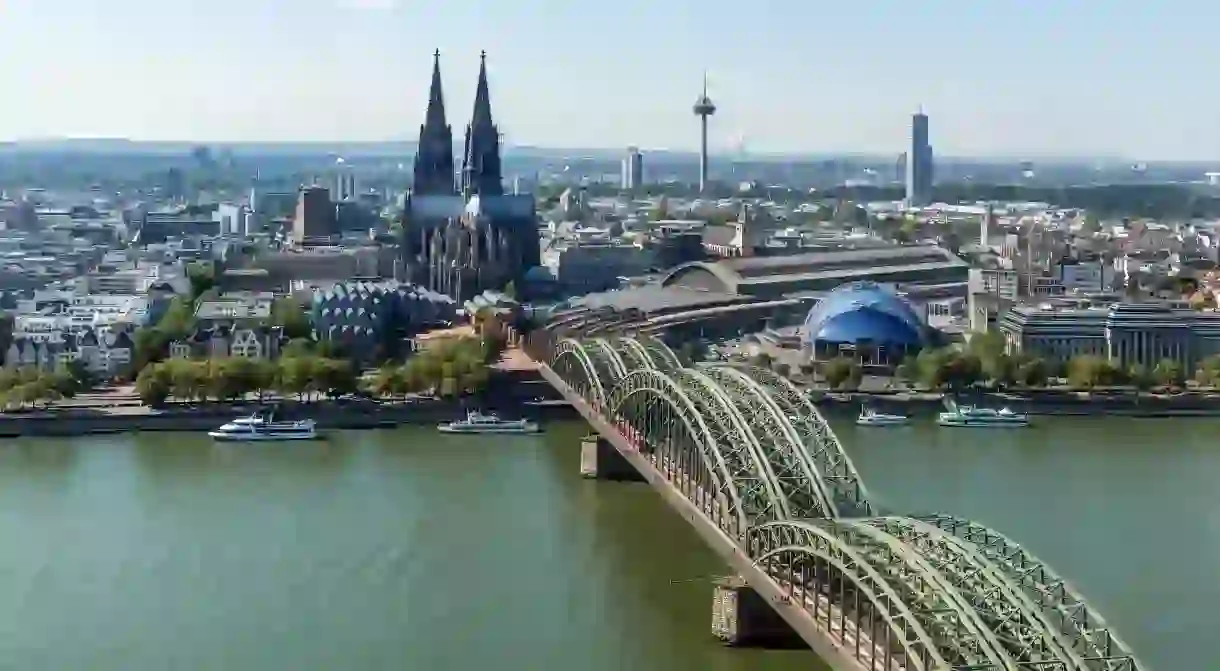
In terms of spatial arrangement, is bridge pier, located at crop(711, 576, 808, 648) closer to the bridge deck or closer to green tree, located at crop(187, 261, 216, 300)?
the bridge deck

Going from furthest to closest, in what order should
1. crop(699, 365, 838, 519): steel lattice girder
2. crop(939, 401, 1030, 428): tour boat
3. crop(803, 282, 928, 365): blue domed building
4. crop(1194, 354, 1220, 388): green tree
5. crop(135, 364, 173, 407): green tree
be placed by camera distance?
crop(803, 282, 928, 365): blue domed building < crop(1194, 354, 1220, 388): green tree < crop(939, 401, 1030, 428): tour boat < crop(135, 364, 173, 407): green tree < crop(699, 365, 838, 519): steel lattice girder

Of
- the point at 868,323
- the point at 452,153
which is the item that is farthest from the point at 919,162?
the point at 868,323

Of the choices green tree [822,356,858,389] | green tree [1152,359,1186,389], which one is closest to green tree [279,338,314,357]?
green tree [822,356,858,389]

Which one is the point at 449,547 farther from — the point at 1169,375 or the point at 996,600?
the point at 1169,375

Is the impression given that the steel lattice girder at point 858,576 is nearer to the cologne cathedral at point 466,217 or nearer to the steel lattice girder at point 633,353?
the steel lattice girder at point 633,353

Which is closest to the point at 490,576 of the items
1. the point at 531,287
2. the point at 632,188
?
the point at 531,287

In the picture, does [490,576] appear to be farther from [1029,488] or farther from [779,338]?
[779,338]

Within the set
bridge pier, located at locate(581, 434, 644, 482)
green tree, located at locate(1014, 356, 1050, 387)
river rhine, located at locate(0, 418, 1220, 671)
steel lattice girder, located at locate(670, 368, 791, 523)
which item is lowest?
river rhine, located at locate(0, 418, 1220, 671)
